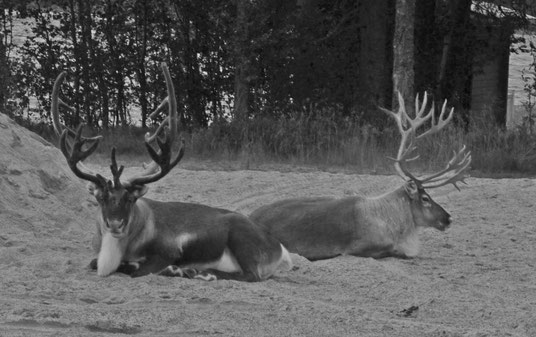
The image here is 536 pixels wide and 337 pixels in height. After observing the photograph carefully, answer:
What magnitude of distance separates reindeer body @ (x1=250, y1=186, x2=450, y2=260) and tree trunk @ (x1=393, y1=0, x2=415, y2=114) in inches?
Answer: 292

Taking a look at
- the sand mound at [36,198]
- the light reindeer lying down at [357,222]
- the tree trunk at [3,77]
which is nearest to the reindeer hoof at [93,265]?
the sand mound at [36,198]

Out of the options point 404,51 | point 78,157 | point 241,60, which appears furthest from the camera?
point 241,60

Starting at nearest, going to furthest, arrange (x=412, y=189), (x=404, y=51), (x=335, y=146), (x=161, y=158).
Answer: (x=161, y=158) < (x=412, y=189) < (x=335, y=146) < (x=404, y=51)

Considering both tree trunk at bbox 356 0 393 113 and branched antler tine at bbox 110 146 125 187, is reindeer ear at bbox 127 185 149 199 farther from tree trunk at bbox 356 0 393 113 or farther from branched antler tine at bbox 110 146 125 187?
tree trunk at bbox 356 0 393 113

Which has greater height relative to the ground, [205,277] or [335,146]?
[335,146]

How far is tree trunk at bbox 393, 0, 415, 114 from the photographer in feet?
61.1

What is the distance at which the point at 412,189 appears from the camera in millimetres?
11445

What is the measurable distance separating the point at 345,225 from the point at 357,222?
15cm

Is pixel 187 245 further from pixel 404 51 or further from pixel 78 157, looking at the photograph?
pixel 404 51

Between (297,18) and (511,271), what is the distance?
40.0ft

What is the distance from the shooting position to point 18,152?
37.4 feet

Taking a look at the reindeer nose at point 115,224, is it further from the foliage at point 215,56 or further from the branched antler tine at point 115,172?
the foliage at point 215,56

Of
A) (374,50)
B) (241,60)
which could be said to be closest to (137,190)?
(241,60)

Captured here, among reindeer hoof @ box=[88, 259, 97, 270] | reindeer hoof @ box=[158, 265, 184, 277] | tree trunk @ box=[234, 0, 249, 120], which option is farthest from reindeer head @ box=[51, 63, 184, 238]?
tree trunk @ box=[234, 0, 249, 120]
